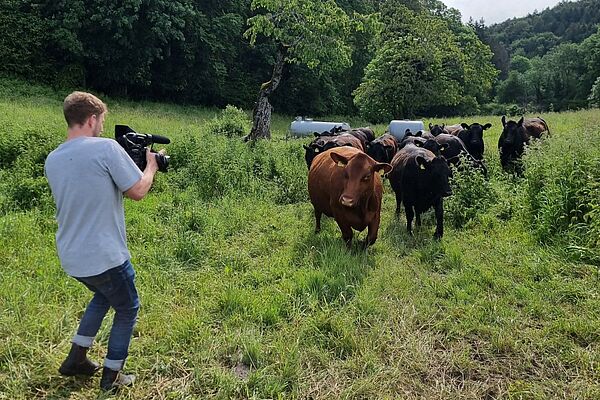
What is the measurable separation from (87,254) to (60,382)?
116 cm

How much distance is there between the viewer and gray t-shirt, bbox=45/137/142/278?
9.46ft

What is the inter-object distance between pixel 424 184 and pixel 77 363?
5.28 m

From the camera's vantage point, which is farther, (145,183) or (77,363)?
(77,363)

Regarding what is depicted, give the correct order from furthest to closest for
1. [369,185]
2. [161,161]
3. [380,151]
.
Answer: [380,151] < [369,185] < [161,161]

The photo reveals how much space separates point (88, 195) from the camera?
290 centimetres

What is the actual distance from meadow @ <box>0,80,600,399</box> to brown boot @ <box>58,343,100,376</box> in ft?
0.37

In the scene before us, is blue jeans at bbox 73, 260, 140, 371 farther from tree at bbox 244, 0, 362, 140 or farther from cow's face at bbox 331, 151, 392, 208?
tree at bbox 244, 0, 362, 140

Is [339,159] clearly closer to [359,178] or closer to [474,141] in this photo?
[359,178]

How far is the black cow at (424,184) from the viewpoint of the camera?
690 centimetres

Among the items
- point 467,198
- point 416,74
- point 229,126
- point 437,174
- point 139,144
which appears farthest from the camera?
point 416,74

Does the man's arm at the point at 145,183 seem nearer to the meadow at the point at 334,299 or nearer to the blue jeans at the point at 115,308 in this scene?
the blue jeans at the point at 115,308

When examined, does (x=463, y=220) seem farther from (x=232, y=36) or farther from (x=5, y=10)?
(x=232, y=36)

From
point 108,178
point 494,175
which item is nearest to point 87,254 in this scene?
point 108,178

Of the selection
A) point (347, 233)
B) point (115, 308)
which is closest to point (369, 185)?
point (347, 233)
